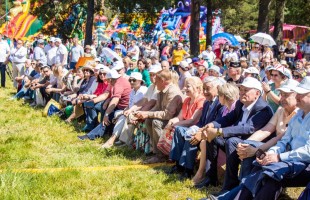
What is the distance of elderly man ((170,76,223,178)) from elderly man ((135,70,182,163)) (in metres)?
0.69

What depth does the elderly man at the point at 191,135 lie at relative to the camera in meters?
6.02

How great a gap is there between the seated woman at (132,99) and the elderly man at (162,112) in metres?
0.95

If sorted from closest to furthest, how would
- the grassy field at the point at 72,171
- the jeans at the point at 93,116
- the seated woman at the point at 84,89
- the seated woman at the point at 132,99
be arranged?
1. the grassy field at the point at 72,171
2. the seated woman at the point at 132,99
3. the jeans at the point at 93,116
4. the seated woman at the point at 84,89

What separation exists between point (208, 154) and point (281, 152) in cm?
129

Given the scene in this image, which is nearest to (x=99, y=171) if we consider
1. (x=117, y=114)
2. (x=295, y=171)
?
(x=117, y=114)

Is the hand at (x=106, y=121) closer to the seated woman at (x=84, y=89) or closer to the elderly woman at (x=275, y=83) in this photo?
the seated woman at (x=84, y=89)

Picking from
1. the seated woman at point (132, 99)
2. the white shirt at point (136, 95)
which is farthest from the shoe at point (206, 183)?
the white shirt at point (136, 95)

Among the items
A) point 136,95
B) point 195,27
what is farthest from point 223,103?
point 195,27

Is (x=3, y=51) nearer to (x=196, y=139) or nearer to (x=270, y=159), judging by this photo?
(x=196, y=139)

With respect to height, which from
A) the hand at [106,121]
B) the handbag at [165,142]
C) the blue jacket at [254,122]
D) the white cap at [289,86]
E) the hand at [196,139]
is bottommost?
the hand at [106,121]

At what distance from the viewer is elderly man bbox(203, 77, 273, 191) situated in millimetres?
5168

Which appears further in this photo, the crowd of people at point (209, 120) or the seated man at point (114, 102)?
the seated man at point (114, 102)

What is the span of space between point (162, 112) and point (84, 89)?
3433 millimetres

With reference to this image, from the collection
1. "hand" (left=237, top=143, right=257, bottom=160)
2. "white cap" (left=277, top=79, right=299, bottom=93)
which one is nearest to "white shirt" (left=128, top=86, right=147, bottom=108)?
"hand" (left=237, top=143, right=257, bottom=160)
